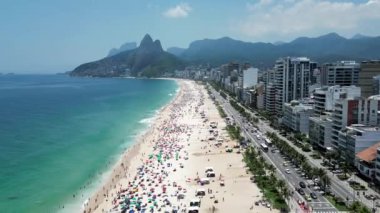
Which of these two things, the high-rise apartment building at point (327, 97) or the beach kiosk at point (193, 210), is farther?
the high-rise apartment building at point (327, 97)

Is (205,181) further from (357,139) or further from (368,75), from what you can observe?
(368,75)

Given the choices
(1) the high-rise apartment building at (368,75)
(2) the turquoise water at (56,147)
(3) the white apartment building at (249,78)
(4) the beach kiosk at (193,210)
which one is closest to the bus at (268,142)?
(2) the turquoise water at (56,147)

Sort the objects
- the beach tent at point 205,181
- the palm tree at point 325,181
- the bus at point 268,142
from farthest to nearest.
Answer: the bus at point 268,142
the beach tent at point 205,181
the palm tree at point 325,181

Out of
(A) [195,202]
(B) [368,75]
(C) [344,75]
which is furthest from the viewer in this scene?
(C) [344,75]

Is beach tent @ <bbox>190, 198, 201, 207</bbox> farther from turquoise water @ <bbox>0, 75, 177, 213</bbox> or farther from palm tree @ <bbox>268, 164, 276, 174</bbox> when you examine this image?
turquoise water @ <bbox>0, 75, 177, 213</bbox>

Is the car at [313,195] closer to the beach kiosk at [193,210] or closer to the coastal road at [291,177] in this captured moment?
the coastal road at [291,177]

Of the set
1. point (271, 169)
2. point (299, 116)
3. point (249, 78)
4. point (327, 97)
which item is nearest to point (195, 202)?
point (271, 169)

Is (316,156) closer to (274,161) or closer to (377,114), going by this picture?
(274,161)

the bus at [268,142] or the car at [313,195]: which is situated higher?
the bus at [268,142]

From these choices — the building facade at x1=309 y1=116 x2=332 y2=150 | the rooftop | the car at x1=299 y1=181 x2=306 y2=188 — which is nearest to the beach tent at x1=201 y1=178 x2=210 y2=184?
the car at x1=299 y1=181 x2=306 y2=188
